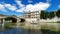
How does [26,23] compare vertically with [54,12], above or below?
below

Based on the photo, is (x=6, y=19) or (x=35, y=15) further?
(x=6, y=19)

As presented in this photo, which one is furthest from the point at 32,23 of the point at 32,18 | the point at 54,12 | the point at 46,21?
the point at 54,12

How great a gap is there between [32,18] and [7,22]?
910mm

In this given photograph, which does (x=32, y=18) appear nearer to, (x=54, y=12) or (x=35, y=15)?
(x=35, y=15)

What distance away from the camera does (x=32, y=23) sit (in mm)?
4352

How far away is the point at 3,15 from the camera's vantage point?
160 inches

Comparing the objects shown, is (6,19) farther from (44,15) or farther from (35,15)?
(44,15)

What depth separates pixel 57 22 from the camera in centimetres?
427

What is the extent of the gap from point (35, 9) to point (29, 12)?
0.70 ft

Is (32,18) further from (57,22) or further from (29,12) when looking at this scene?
(57,22)

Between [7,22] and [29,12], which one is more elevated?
[29,12]

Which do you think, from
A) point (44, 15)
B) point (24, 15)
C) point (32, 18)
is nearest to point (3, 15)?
point (24, 15)

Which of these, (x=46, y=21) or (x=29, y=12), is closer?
(x=29, y=12)

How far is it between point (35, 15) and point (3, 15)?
1.01m
